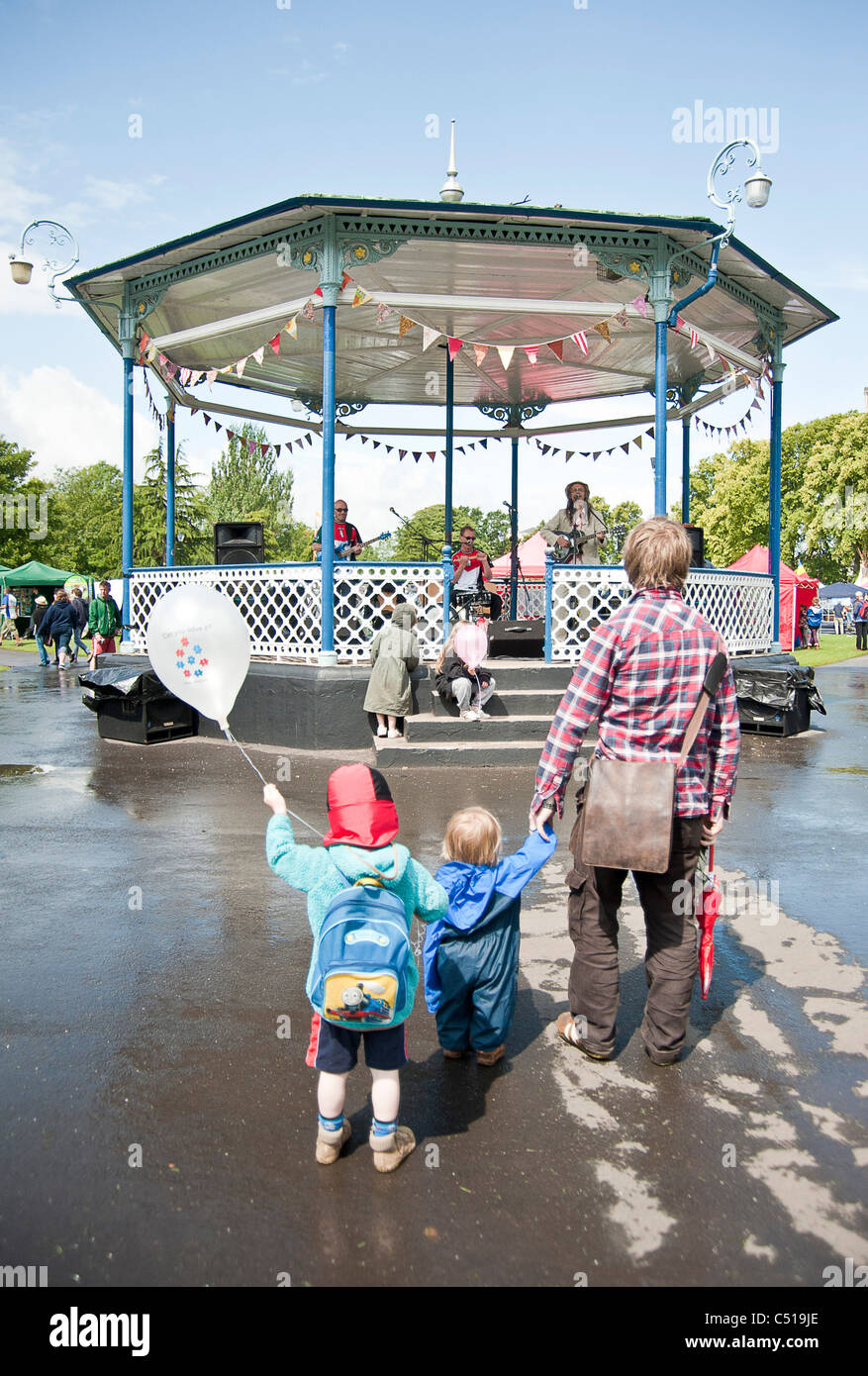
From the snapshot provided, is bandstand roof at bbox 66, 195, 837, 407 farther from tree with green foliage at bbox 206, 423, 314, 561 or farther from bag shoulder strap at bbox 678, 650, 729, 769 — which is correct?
tree with green foliage at bbox 206, 423, 314, 561

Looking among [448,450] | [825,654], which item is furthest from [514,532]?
[825,654]

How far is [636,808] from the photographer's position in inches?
126

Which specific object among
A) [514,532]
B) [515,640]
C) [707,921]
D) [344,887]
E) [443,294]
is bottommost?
[707,921]

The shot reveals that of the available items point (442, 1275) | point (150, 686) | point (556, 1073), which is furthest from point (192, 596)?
point (150, 686)

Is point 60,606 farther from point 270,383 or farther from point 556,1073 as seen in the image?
point 556,1073

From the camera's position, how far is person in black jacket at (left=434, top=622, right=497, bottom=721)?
977 centimetres

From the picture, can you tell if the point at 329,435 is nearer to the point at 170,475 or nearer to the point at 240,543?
the point at 240,543

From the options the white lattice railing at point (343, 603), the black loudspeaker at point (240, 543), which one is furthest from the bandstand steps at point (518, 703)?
the black loudspeaker at point (240, 543)

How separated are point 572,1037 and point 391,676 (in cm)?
636

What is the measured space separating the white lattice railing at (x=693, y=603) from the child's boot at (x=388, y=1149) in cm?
784

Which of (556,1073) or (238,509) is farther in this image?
(238,509)

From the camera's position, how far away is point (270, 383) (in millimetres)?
15773

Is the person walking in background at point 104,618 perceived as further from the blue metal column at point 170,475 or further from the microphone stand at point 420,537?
the microphone stand at point 420,537
